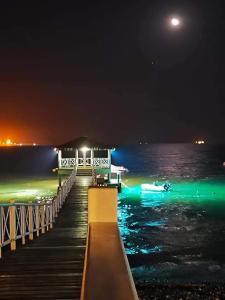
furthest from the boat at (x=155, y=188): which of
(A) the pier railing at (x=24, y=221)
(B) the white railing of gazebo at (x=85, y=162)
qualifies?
(A) the pier railing at (x=24, y=221)

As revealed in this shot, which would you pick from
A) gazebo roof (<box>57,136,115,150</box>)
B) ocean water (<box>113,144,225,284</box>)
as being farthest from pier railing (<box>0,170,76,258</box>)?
gazebo roof (<box>57,136,115,150</box>)

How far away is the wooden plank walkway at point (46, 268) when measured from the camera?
668 centimetres

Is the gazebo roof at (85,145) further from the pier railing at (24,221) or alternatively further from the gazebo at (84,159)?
the pier railing at (24,221)

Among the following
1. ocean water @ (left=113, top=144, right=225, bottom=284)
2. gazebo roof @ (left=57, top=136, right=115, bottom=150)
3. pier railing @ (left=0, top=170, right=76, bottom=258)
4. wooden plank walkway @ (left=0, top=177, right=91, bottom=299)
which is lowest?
ocean water @ (left=113, top=144, right=225, bottom=284)

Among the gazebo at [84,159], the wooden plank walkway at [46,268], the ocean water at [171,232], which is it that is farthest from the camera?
the gazebo at [84,159]

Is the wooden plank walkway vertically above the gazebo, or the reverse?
the gazebo

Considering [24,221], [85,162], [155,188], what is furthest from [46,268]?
[155,188]

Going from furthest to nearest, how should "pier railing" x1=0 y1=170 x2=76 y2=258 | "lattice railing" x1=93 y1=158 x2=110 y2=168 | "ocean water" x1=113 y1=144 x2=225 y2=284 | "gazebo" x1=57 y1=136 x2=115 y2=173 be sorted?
"lattice railing" x1=93 y1=158 x2=110 y2=168
"gazebo" x1=57 y1=136 x2=115 y2=173
"ocean water" x1=113 y1=144 x2=225 y2=284
"pier railing" x1=0 y1=170 x2=76 y2=258

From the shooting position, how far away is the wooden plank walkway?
6.68m

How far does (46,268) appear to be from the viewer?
8.05 metres

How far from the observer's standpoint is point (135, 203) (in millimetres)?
43906

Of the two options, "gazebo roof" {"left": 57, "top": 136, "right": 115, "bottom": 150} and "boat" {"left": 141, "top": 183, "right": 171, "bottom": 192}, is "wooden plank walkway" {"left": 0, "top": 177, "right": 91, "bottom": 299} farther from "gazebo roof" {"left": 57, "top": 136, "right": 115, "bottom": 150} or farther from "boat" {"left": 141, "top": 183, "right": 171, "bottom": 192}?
"boat" {"left": 141, "top": 183, "right": 171, "bottom": 192}

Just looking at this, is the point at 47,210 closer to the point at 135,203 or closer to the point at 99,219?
the point at 99,219

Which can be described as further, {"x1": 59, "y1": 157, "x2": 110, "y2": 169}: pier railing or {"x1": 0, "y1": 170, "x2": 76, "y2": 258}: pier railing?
{"x1": 59, "y1": 157, "x2": 110, "y2": 169}: pier railing
